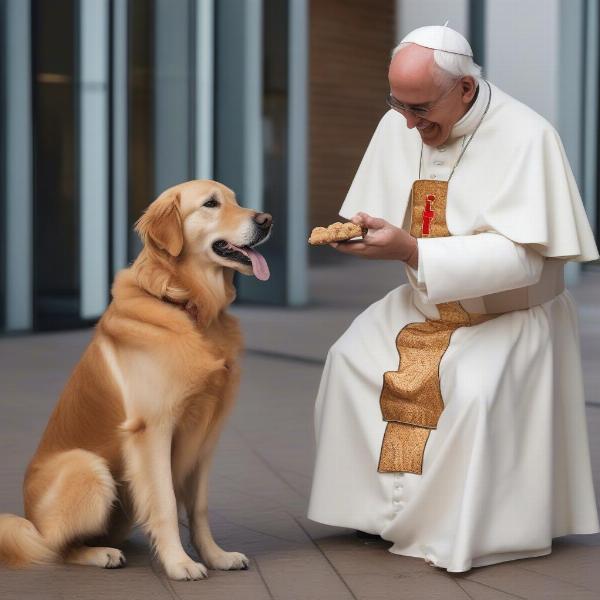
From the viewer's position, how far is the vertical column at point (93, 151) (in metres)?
10.3

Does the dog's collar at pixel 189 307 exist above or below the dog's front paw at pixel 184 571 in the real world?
above

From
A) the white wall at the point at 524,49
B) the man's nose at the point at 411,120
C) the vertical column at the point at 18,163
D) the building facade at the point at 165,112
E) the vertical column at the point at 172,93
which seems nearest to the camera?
the man's nose at the point at 411,120

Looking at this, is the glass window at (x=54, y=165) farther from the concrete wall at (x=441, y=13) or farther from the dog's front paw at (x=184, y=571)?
the dog's front paw at (x=184, y=571)

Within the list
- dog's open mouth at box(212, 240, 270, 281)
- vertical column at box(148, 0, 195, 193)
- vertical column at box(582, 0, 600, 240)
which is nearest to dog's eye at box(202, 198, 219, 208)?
dog's open mouth at box(212, 240, 270, 281)

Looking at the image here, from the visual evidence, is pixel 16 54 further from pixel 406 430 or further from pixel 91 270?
pixel 406 430

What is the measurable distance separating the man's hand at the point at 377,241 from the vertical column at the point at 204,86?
8432 mm

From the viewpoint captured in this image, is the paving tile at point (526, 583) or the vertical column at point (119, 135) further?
the vertical column at point (119, 135)

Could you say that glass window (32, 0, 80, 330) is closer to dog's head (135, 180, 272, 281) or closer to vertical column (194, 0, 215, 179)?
vertical column (194, 0, 215, 179)

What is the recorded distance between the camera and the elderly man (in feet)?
13.0

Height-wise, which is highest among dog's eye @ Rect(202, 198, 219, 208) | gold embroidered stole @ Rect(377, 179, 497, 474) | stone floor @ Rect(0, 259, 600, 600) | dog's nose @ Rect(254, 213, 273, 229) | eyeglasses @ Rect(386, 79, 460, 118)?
eyeglasses @ Rect(386, 79, 460, 118)

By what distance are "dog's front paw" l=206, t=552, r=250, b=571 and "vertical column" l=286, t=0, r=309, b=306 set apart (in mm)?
8185

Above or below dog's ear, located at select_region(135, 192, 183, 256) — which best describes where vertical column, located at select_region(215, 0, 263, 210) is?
above

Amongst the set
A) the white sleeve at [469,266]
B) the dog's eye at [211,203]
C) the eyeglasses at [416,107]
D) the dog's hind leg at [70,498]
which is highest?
the eyeglasses at [416,107]

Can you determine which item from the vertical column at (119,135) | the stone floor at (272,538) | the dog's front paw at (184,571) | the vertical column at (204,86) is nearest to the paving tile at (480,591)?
the stone floor at (272,538)
